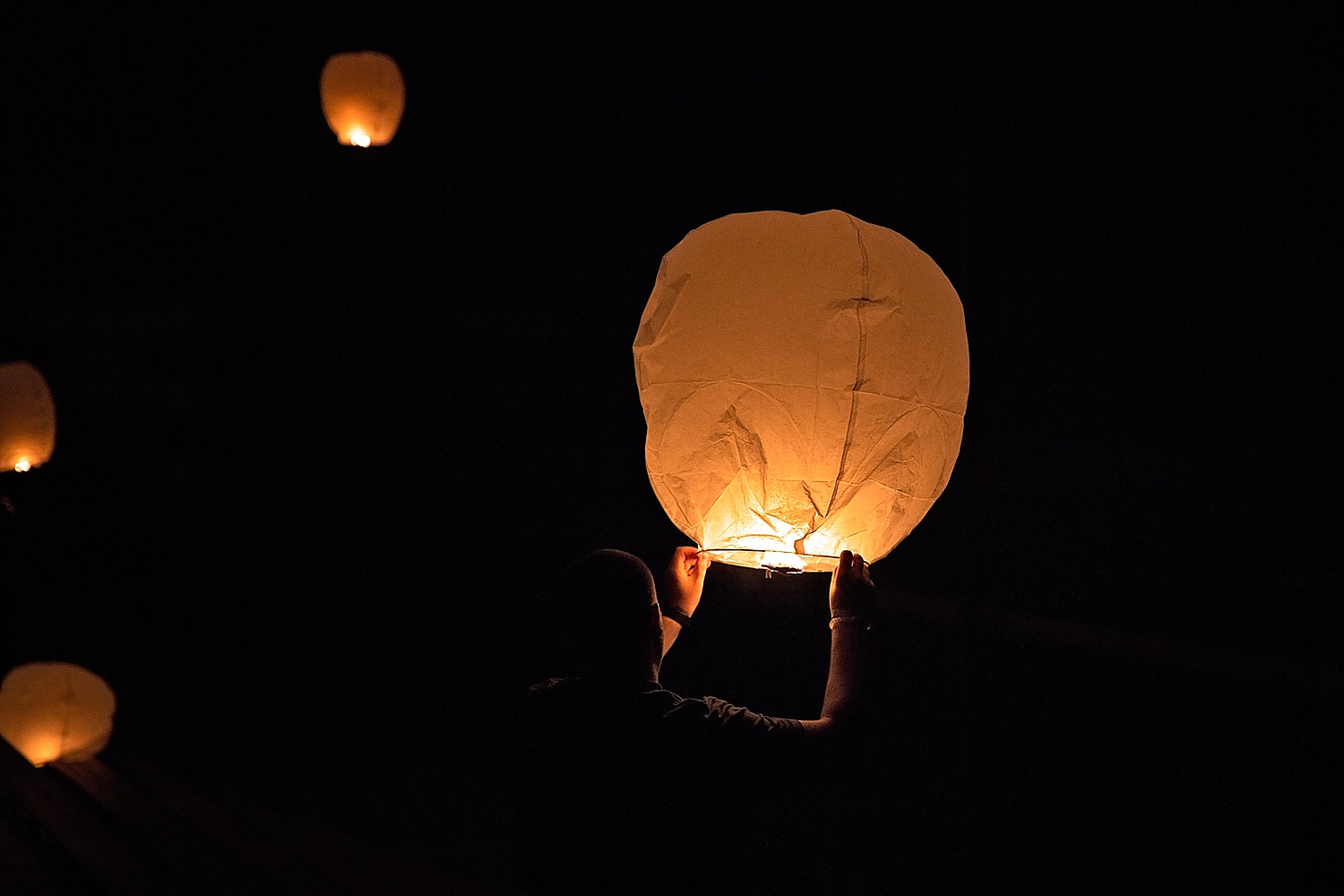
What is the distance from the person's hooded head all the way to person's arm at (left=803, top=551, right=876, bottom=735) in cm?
26

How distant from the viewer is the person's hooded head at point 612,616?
4.23 feet

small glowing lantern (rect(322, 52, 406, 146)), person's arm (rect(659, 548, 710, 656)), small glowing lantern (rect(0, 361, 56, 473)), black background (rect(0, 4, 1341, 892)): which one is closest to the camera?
person's arm (rect(659, 548, 710, 656))

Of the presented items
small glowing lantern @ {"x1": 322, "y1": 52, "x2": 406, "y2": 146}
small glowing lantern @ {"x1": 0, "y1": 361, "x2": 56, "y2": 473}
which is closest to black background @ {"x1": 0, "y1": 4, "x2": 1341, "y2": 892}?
small glowing lantern @ {"x1": 322, "y1": 52, "x2": 406, "y2": 146}

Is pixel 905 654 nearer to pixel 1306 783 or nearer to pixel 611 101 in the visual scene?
pixel 1306 783

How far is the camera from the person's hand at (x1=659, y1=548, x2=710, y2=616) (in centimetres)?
147

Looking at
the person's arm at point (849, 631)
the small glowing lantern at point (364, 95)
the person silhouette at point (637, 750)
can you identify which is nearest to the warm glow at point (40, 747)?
the small glowing lantern at point (364, 95)

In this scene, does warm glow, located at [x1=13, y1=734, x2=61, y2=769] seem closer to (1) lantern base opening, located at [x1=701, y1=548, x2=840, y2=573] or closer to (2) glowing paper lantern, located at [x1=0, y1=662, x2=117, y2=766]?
(2) glowing paper lantern, located at [x1=0, y1=662, x2=117, y2=766]

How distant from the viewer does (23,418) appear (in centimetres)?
474

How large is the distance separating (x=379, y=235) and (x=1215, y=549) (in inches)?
136

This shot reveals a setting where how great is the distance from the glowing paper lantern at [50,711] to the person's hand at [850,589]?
14.2ft

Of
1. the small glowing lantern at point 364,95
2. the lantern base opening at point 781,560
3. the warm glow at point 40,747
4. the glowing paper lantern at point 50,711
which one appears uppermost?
the small glowing lantern at point 364,95

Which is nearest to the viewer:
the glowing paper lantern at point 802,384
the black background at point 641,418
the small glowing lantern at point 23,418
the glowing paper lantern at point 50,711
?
the glowing paper lantern at point 802,384

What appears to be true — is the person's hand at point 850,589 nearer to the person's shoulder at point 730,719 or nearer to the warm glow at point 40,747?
the person's shoulder at point 730,719

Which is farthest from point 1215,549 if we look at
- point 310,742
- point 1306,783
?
point 310,742
